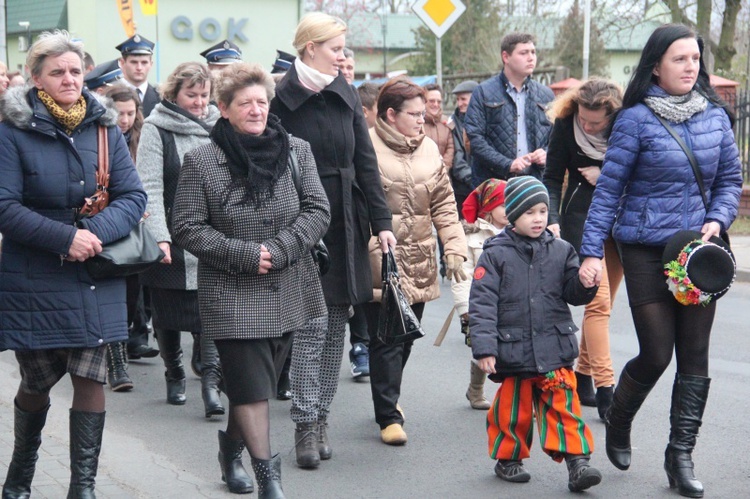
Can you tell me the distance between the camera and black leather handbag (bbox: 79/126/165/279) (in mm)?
4781

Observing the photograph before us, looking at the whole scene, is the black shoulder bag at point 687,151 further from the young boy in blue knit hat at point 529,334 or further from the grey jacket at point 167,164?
the grey jacket at point 167,164

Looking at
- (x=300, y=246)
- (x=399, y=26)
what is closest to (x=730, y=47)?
(x=300, y=246)

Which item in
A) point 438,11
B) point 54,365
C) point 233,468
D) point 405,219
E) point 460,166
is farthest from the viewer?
point 438,11

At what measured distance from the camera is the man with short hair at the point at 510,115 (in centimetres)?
785

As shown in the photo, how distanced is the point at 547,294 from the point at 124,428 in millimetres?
2665

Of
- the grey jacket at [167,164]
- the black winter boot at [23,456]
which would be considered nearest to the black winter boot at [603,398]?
the grey jacket at [167,164]

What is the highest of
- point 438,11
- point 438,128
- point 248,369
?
point 438,11

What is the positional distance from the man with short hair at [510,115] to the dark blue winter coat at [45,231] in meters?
3.58

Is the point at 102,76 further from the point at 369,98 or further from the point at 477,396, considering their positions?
the point at 477,396

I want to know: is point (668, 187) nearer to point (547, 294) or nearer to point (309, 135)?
point (547, 294)

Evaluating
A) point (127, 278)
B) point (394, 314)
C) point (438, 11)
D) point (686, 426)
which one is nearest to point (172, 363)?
point (127, 278)

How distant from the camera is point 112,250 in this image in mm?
4812

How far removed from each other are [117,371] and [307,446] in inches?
90.5

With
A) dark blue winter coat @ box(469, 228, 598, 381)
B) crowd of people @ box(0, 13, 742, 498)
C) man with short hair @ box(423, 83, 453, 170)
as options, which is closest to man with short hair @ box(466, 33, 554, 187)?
crowd of people @ box(0, 13, 742, 498)
